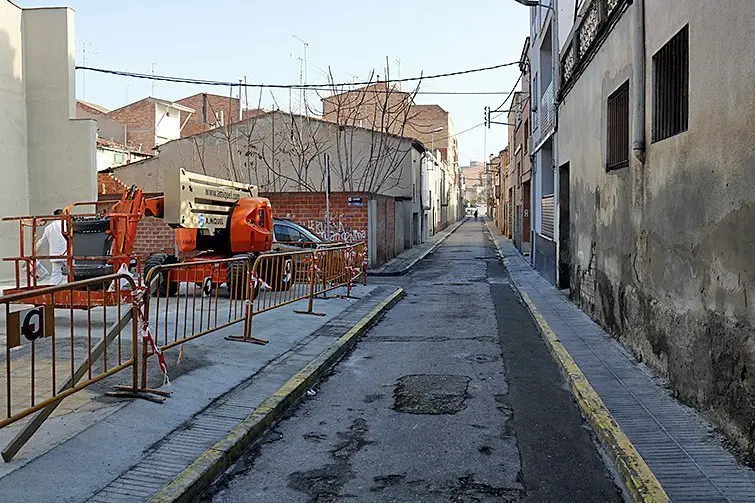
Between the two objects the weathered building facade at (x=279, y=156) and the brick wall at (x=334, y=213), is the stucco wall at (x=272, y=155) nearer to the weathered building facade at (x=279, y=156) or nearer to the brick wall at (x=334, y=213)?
the weathered building facade at (x=279, y=156)

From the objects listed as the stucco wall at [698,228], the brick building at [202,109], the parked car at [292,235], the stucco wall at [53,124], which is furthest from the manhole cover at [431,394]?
the brick building at [202,109]

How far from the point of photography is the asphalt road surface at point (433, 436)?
5.02 m

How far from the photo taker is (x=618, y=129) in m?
10.2

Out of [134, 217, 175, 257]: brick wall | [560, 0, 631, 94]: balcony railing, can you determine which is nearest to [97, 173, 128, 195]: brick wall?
[134, 217, 175, 257]: brick wall

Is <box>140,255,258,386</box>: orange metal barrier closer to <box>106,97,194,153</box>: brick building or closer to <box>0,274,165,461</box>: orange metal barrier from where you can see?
<box>0,274,165,461</box>: orange metal barrier

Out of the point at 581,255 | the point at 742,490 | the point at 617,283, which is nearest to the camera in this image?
the point at 742,490

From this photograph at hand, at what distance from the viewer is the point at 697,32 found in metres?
6.43

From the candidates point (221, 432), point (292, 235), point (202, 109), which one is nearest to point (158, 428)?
point (221, 432)

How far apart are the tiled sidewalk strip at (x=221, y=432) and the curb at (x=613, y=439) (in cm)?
283

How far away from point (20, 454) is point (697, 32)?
21.1 feet

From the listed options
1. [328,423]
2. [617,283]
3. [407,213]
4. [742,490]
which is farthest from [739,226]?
[407,213]

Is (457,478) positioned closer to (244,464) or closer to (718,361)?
(244,464)

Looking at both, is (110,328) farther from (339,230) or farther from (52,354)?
(339,230)

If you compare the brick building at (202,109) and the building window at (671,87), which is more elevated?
the brick building at (202,109)
